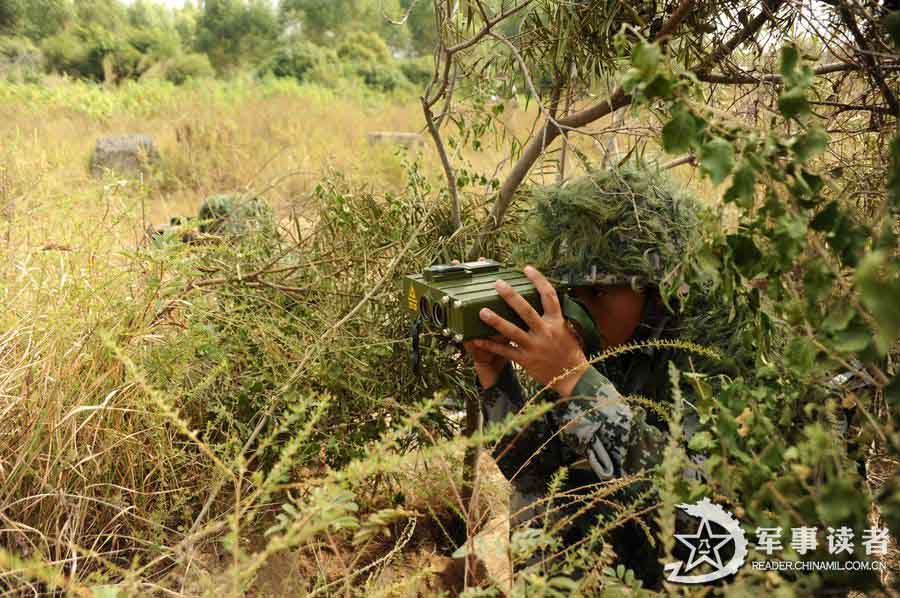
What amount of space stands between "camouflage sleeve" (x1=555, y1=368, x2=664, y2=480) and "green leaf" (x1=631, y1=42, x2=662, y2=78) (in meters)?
0.70

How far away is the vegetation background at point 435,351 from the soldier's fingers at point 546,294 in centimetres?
26

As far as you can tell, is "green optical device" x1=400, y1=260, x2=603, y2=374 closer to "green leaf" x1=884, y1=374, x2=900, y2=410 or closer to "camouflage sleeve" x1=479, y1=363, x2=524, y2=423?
"camouflage sleeve" x1=479, y1=363, x2=524, y2=423

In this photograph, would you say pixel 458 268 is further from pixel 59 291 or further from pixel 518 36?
pixel 59 291

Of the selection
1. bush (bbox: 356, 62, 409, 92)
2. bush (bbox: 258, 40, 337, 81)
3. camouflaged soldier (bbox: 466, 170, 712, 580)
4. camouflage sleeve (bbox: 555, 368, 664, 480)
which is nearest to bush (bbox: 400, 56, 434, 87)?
bush (bbox: 356, 62, 409, 92)

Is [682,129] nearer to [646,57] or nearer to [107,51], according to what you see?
[646,57]

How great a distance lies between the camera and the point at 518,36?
161 cm

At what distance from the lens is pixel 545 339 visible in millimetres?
1258

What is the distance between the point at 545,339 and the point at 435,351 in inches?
18.3

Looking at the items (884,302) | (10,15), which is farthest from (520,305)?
(10,15)

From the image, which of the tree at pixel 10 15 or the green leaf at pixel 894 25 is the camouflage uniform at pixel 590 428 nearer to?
the green leaf at pixel 894 25

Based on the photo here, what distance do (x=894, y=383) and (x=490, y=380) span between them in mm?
973

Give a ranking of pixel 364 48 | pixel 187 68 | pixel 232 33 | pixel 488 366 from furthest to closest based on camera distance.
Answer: pixel 232 33
pixel 364 48
pixel 187 68
pixel 488 366

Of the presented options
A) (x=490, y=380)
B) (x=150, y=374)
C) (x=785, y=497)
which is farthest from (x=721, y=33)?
(x=150, y=374)

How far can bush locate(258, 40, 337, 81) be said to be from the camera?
17.0 m
